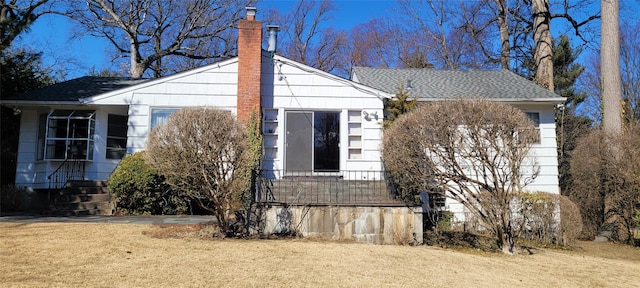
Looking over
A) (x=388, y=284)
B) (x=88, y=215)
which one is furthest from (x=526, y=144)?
(x=88, y=215)

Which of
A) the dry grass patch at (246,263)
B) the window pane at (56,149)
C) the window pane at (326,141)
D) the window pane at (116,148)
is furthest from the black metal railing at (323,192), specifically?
the window pane at (56,149)

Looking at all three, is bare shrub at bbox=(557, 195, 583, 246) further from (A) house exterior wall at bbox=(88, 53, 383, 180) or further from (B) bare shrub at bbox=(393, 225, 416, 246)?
(A) house exterior wall at bbox=(88, 53, 383, 180)

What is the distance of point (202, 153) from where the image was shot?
26.0ft

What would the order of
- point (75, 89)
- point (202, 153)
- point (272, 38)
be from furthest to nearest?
point (75, 89)
point (272, 38)
point (202, 153)

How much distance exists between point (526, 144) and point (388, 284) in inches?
172

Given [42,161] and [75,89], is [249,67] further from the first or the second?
[42,161]

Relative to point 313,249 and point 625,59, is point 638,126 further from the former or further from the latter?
point 625,59

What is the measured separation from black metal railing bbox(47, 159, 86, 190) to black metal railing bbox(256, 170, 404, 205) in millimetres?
6258

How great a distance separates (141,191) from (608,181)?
11988 millimetres

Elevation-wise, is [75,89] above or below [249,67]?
below

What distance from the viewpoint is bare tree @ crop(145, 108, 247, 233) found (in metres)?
7.93

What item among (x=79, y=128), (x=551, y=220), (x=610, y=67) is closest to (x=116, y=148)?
(x=79, y=128)

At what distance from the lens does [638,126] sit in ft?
37.6

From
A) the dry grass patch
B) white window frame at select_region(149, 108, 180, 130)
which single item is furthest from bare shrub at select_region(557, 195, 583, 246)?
white window frame at select_region(149, 108, 180, 130)
